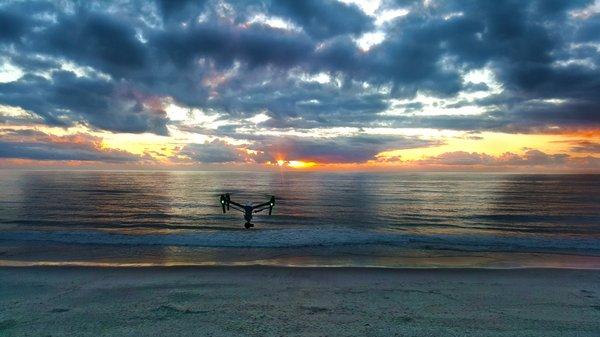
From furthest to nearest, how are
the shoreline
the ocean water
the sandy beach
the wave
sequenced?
the wave
the ocean water
the shoreline
the sandy beach

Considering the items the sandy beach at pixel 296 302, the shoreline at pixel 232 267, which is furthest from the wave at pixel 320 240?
the sandy beach at pixel 296 302

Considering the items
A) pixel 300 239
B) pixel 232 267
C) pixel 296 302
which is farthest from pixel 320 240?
pixel 296 302

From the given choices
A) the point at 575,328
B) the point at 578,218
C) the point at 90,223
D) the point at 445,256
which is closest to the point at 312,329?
the point at 575,328

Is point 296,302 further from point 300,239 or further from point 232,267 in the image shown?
point 300,239

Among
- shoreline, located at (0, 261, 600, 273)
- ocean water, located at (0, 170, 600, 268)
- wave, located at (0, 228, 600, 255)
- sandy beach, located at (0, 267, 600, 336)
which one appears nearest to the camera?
sandy beach, located at (0, 267, 600, 336)

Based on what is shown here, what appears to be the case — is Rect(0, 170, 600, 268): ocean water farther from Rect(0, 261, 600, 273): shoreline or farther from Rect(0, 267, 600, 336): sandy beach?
Rect(0, 267, 600, 336): sandy beach

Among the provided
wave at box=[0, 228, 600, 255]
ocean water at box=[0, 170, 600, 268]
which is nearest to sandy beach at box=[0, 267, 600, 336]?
ocean water at box=[0, 170, 600, 268]

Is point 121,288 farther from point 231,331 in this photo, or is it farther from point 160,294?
point 231,331
